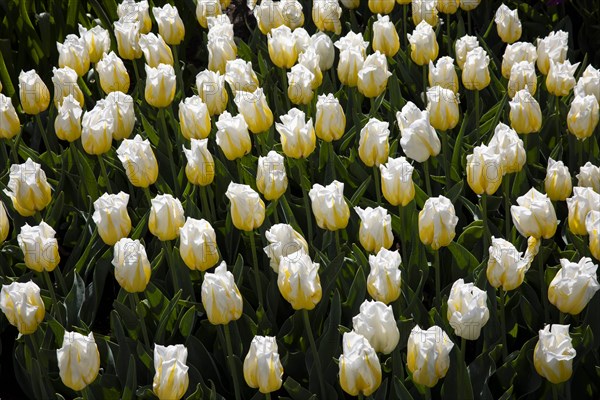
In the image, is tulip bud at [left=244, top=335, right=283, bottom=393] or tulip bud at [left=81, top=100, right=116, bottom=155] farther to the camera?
tulip bud at [left=81, top=100, right=116, bottom=155]

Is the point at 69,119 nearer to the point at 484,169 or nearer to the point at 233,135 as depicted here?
the point at 233,135

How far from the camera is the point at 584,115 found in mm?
2920

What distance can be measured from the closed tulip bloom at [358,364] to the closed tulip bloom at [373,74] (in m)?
1.28

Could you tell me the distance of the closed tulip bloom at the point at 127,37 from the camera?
3.59 m

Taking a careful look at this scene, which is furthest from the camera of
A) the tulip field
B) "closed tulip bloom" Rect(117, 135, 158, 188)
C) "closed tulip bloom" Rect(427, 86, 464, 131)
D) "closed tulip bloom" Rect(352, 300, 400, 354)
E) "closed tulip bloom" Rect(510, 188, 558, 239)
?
"closed tulip bloom" Rect(427, 86, 464, 131)

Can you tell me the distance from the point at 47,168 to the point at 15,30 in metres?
1.17

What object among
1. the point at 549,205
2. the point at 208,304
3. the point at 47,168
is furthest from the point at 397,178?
the point at 47,168

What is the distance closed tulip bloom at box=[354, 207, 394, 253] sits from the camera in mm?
2480

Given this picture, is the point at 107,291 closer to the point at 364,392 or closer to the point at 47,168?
the point at 47,168

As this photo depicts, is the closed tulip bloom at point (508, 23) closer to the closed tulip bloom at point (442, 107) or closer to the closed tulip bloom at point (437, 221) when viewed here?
the closed tulip bloom at point (442, 107)

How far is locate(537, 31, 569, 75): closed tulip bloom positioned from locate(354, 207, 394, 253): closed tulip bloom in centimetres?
112

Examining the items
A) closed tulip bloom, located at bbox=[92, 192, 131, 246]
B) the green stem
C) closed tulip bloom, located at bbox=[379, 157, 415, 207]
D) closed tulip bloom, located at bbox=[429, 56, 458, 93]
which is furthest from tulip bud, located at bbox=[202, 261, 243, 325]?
closed tulip bloom, located at bbox=[429, 56, 458, 93]

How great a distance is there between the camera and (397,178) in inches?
102

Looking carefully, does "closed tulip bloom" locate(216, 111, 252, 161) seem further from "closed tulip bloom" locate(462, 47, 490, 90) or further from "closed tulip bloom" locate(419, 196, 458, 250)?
"closed tulip bloom" locate(462, 47, 490, 90)
